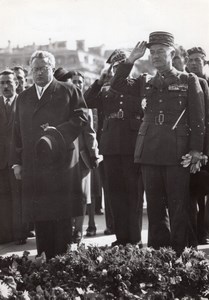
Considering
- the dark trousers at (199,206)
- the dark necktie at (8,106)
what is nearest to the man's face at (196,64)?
the dark trousers at (199,206)

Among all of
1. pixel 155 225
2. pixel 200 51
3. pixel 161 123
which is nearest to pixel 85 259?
pixel 155 225

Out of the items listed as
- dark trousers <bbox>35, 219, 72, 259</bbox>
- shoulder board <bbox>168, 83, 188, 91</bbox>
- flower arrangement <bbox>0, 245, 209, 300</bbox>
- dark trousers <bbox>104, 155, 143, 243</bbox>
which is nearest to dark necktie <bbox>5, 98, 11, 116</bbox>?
dark trousers <bbox>104, 155, 143, 243</bbox>

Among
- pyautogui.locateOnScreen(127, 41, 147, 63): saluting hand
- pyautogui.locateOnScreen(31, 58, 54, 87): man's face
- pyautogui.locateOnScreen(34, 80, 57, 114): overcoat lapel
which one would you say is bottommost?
pyautogui.locateOnScreen(34, 80, 57, 114): overcoat lapel

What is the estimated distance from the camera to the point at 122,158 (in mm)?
5328

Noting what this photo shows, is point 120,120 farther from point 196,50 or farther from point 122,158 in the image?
point 196,50

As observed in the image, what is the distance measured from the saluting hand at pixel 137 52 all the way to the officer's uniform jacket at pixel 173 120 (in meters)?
0.22

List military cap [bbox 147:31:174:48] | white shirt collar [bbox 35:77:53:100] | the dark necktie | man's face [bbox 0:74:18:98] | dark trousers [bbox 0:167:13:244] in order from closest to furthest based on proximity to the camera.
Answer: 1. military cap [bbox 147:31:174:48]
2. white shirt collar [bbox 35:77:53:100]
3. dark trousers [bbox 0:167:13:244]
4. man's face [bbox 0:74:18:98]
5. the dark necktie

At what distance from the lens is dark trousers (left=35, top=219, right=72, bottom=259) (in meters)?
4.81

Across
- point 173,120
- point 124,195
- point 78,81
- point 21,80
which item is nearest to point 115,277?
point 173,120

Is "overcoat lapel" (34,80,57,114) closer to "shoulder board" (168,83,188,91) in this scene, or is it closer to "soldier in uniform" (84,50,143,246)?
"soldier in uniform" (84,50,143,246)

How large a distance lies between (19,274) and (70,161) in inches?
42.1

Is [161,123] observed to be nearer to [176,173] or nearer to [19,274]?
[176,173]

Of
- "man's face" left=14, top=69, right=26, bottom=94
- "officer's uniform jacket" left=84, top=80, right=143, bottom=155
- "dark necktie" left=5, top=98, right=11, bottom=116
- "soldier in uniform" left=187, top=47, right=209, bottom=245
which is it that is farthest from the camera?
"man's face" left=14, top=69, right=26, bottom=94

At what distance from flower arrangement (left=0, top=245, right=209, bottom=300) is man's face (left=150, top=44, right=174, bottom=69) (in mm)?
1445
